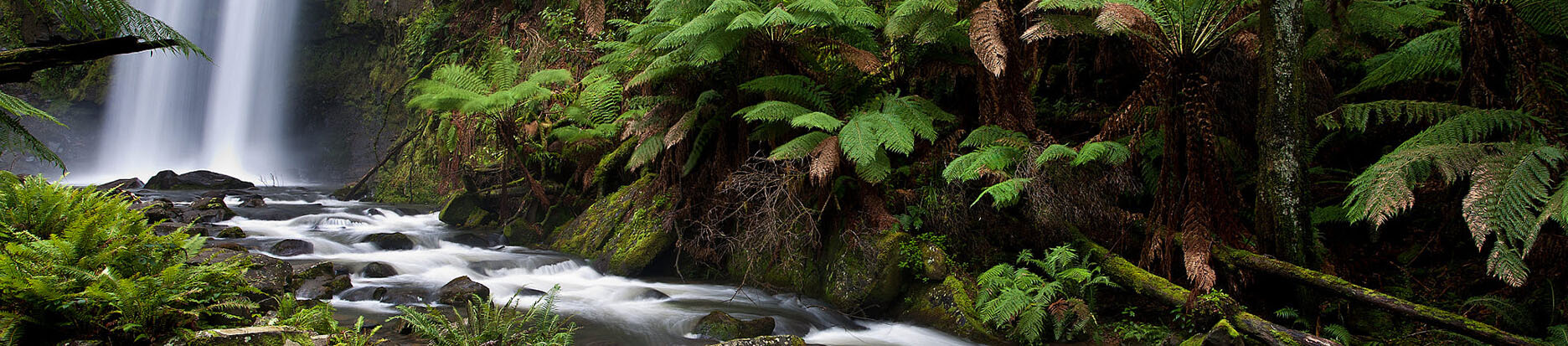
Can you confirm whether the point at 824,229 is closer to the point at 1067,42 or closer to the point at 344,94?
the point at 1067,42

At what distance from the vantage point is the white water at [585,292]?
5.25m

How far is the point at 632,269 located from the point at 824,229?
204 centimetres

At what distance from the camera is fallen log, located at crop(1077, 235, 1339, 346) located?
3.74m

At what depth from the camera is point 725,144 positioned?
6621 mm

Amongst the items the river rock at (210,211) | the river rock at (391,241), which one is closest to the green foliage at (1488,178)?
the river rock at (391,241)

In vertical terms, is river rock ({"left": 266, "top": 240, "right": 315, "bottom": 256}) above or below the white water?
above

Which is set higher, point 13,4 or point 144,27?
point 13,4

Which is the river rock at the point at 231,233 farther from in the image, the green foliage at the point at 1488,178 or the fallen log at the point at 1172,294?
the green foliage at the point at 1488,178

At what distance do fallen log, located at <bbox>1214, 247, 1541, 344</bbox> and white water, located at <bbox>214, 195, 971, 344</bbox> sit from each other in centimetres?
175

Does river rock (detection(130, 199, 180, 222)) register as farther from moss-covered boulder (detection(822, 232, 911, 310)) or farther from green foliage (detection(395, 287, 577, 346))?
moss-covered boulder (detection(822, 232, 911, 310))

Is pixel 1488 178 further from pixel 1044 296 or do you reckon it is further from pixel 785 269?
pixel 785 269

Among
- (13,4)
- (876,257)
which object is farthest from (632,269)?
(13,4)

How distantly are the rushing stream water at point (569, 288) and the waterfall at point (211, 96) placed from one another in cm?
1041

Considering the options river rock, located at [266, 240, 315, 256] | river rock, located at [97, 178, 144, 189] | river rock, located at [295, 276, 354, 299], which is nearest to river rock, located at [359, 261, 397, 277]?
river rock, located at [295, 276, 354, 299]
